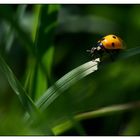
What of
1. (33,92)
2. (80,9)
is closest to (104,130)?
(33,92)

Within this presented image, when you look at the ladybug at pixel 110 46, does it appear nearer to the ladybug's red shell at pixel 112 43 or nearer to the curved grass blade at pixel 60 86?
the ladybug's red shell at pixel 112 43

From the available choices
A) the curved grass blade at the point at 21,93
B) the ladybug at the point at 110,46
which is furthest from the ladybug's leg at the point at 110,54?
the curved grass blade at the point at 21,93

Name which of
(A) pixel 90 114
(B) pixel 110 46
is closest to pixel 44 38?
(B) pixel 110 46

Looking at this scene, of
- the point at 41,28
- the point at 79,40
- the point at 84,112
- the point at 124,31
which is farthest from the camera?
the point at 79,40

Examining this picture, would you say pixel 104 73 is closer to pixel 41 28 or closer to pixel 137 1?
pixel 41 28

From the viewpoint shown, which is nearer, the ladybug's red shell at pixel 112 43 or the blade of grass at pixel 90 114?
the blade of grass at pixel 90 114
